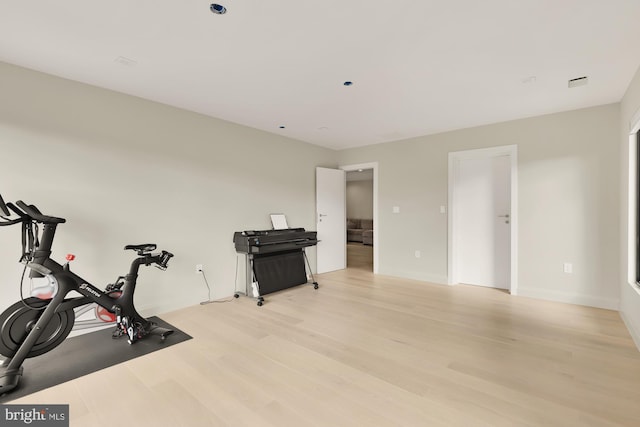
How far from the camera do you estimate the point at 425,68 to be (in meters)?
2.52

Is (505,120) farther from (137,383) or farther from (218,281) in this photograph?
(137,383)

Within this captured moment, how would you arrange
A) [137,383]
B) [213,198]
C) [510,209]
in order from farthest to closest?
[510,209], [213,198], [137,383]

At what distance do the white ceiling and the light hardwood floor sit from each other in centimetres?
237

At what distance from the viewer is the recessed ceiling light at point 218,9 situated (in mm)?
1751

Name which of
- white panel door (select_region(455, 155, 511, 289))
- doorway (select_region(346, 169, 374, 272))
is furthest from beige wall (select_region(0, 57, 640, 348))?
doorway (select_region(346, 169, 374, 272))

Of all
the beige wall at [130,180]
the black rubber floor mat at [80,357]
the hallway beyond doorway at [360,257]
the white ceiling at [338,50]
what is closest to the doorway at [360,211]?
the hallway beyond doorway at [360,257]

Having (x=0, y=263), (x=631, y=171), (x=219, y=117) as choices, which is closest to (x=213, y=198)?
(x=219, y=117)

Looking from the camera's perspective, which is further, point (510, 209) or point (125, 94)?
point (510, 209)

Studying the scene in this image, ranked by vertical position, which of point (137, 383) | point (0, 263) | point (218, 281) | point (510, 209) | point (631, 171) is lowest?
point (137, 383)

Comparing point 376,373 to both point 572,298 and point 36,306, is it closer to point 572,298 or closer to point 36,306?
point 36,306

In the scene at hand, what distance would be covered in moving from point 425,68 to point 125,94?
9.92ft

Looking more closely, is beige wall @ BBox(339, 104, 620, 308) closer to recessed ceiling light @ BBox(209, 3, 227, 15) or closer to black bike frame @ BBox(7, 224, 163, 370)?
recessed ceiling light @ BBox(209, 3, 227, 15)

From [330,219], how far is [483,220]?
2.55m

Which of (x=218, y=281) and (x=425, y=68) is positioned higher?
(x=425, y=68)
